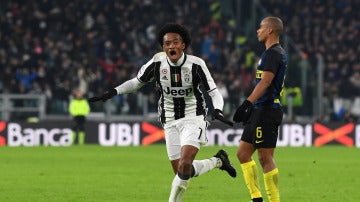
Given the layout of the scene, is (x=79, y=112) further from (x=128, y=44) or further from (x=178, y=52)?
(x=178, y=52)

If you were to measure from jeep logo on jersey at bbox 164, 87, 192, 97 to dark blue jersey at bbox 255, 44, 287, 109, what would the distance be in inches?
27.5

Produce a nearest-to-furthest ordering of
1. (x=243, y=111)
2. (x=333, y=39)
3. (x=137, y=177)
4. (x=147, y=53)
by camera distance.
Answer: (x=243, y=111), (x=137, y=177), (x=147, y=53), (x=333, y=39)

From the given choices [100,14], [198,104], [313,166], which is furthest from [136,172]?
[100,14]

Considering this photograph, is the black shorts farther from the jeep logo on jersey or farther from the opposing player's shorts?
the jeep logo on jersey

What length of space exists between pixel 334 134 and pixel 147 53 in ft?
21.0

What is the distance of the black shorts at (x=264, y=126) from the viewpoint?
988cm

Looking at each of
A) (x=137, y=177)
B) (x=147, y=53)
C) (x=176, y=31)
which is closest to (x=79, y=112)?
(x=147, y=53)

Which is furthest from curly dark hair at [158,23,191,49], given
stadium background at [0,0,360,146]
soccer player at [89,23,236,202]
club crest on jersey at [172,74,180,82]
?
stadium background at [0,0,360,146]

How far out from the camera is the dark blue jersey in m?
9.64

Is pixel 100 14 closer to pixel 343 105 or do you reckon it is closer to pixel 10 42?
pixel 10 42

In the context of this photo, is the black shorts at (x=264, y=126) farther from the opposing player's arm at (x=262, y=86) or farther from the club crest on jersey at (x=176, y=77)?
the club crest on jersey at (x=176, y=77)

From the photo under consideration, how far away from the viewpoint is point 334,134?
29469 mm

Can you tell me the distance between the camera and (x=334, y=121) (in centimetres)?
3005

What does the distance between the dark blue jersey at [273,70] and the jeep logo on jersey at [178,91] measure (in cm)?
70
